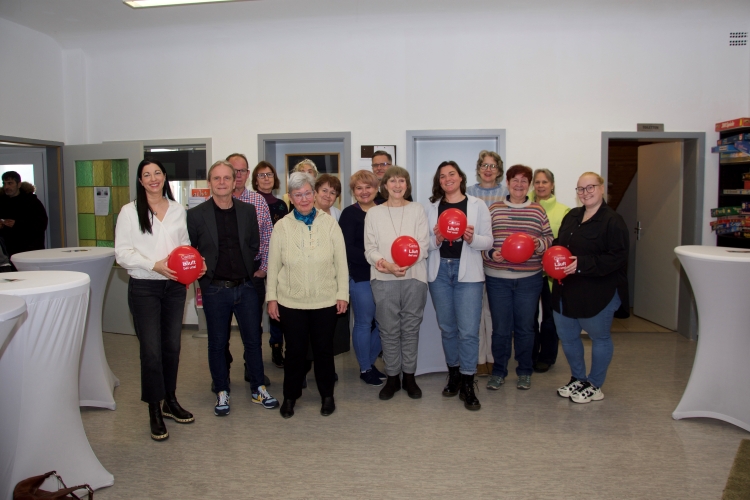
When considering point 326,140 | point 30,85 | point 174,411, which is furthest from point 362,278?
point 30,85

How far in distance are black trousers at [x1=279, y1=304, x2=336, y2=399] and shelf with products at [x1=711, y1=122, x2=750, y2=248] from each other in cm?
413

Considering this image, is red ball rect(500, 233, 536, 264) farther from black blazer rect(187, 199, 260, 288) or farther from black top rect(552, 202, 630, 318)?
black blazer rect(187, 199, 260, 288)

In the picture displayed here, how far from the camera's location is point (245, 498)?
235 centimetres

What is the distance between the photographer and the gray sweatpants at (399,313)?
132 inches

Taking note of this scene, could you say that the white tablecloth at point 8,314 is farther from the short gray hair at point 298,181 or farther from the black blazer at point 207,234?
the short gray hair at point 298,181

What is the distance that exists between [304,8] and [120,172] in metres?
2.65

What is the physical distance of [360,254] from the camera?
3.54m

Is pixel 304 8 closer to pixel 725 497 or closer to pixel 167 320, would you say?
pixel 167 320

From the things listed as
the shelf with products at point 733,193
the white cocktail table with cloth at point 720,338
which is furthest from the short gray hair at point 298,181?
the shelf with products at point 733,193

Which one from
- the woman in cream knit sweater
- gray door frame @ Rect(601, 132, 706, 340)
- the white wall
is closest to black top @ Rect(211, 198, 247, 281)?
the woman in cream knit sweater

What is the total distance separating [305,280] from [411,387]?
111 centimetres

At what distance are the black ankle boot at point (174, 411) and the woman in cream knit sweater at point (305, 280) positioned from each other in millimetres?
586

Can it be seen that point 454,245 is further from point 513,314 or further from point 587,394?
point 587,394

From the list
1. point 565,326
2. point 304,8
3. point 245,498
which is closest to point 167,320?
point 245,498
